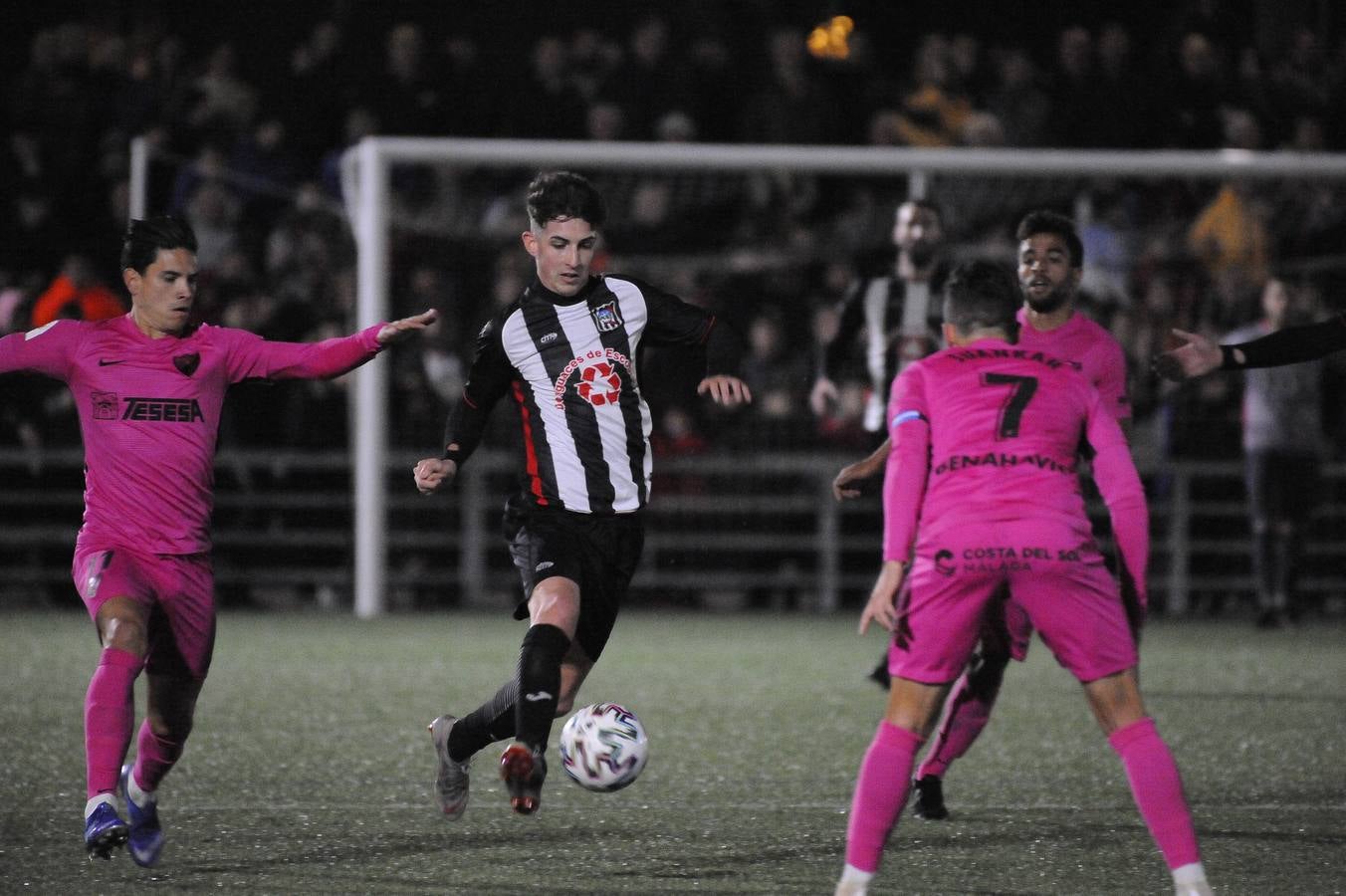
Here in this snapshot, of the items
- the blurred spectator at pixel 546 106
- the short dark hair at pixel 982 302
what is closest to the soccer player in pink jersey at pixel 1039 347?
the short dark hair at pixel 982 302

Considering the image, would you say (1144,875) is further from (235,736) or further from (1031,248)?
(235,736)

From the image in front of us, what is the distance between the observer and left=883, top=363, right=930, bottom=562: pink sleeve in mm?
4051

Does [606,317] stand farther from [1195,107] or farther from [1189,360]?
[1195,107]

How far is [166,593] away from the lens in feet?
15.9

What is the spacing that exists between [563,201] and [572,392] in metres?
0.52

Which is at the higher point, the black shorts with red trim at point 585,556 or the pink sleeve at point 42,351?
the pink sleeve at point 42,351

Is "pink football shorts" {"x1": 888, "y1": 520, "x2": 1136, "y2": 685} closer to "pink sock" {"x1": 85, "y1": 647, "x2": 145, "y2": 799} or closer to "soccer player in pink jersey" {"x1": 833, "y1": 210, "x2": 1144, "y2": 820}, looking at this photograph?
"soccer player in pink jersey" {"x1": 833, "y1": 210, "x2": 1144, "y2": 820}

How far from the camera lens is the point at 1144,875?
15.1 ft

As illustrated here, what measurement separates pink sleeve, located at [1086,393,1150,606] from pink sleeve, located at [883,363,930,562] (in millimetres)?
379

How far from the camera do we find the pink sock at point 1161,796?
12.9 feet

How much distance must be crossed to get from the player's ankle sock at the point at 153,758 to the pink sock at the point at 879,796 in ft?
6.33

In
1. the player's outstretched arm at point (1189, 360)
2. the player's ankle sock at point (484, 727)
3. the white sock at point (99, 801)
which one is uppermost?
the player's outstretched arm at point (1189, 360)

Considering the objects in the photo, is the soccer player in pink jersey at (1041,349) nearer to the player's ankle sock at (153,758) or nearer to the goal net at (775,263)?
the player's ankle sock at (153,758)

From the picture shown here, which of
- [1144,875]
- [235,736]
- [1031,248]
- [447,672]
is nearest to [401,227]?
[447,672]
